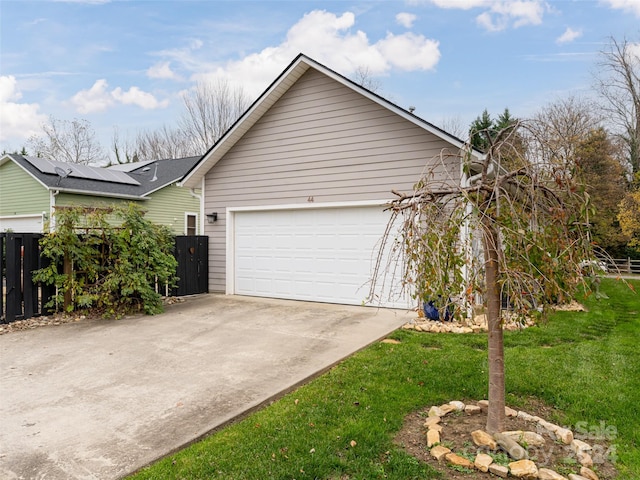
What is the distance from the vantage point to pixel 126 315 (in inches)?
296

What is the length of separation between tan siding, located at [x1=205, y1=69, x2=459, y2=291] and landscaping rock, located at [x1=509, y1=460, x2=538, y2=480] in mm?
5443

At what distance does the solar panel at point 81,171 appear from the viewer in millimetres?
14056

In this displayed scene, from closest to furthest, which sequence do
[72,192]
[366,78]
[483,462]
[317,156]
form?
1. [483,462]
2. [317,156]
3. [72,192]
4. [366,78]

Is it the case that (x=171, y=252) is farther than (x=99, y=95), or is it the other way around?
(x=99, y=95)

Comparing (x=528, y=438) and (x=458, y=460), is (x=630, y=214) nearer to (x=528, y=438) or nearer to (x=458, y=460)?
(x=528, y=438)

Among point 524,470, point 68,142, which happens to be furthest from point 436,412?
point 68,142

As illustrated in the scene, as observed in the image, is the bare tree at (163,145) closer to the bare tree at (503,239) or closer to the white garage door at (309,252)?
the white garage door at (309,252)

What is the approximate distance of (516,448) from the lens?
8.84ft

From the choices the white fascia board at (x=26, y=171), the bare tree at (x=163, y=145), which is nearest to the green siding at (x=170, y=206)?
the white fascia board at (x=26, y=171)

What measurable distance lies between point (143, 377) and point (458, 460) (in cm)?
322

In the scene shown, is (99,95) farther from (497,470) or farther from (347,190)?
(497,470)

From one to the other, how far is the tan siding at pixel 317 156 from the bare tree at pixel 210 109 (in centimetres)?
1592

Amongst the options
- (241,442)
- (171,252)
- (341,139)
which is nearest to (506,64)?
(341,139)

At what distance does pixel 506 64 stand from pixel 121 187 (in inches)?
557
